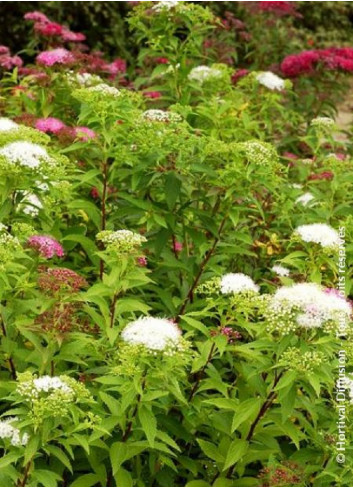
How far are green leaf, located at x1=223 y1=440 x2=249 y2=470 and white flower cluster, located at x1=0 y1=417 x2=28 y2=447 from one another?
2.17ft

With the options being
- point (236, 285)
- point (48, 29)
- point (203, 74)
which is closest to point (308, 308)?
point (236, 285)

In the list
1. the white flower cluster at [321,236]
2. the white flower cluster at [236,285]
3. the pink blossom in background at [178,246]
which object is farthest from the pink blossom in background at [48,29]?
the white flower cluster at [236,285]

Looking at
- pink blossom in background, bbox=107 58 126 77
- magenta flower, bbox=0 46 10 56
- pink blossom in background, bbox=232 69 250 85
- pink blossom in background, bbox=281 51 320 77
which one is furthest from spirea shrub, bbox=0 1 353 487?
pink blossom in background, bbox=281 51 320 77

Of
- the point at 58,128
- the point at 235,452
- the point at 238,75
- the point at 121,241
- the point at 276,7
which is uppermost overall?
the point at 121,241

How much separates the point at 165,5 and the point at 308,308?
2299 millimetres

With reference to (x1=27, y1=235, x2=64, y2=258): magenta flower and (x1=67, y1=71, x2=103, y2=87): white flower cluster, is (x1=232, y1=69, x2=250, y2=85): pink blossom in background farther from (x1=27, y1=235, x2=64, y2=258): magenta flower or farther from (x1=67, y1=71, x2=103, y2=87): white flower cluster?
(x1=27, y1=235, x2=64, y2=258): magenta flower

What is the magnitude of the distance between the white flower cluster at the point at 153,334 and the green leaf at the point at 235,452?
1.57ft

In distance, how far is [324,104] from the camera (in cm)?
651

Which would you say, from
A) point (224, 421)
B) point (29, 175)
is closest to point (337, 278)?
point (224, 421)

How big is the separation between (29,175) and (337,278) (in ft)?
4.16

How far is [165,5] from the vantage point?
4.52m

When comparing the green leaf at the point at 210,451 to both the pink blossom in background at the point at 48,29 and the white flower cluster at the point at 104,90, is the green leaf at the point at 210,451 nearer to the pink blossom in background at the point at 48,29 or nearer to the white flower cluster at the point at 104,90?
the white flower cluster at the point at 104,90

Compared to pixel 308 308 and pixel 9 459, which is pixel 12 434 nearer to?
pixel 9 459

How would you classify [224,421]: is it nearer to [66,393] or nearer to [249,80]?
[66,393]
